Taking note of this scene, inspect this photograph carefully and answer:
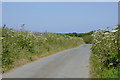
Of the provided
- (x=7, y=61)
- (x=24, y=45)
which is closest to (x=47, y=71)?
(x=7, y=61)

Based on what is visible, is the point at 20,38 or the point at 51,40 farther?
the point at 51,40

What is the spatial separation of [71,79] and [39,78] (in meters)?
1.15

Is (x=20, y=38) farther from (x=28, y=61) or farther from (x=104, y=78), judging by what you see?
(x=104, y=78)

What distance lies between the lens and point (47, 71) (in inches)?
290

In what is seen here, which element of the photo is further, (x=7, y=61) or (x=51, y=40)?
(x=51, y=40)

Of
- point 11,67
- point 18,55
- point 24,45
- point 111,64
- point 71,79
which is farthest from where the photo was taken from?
point 24,45

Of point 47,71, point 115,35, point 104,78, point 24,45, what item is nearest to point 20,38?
point 24,45

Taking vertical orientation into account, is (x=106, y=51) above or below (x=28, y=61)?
above

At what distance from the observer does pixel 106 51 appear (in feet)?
24.5

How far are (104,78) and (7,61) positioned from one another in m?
4.51

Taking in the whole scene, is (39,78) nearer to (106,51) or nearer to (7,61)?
(7,61)

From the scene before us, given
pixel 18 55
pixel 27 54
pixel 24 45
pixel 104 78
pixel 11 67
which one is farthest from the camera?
pixel 24 45

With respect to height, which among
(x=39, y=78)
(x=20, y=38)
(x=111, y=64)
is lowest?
(x=39, y=78)

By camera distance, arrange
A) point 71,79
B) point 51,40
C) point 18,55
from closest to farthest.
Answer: point 71,79, point 18,55, point 51,40
